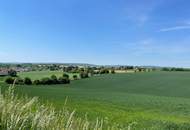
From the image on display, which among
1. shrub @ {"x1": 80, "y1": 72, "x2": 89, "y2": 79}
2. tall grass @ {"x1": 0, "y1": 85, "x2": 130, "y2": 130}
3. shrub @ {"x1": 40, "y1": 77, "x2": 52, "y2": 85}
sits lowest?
shrub @ {"x1": 40, "y1": 77, "x2": 52, "y2": 85}

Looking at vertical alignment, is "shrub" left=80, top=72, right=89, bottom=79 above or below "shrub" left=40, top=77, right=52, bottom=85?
above

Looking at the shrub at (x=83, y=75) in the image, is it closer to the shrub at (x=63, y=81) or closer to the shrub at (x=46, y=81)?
the shrub at (x=63, y=81)

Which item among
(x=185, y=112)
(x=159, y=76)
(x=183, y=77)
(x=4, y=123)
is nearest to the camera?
(x=4, y=123)

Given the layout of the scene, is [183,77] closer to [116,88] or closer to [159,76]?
[159,76]

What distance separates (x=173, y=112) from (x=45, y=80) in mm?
44820

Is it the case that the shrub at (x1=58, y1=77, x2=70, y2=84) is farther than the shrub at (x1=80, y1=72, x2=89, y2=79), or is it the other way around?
the shrub at (x1=80, y1=72, x2=89, y2=79)

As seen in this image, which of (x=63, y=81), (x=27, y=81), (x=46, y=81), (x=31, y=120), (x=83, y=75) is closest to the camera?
(x=31, y=120)

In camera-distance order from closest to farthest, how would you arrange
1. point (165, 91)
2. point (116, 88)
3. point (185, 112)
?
point (185, 112), point (165, 91), point (116, 88)

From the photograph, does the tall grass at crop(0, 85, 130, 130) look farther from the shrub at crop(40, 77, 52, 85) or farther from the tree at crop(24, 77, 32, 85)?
the shrub at crop(40, 77, 52, 85)

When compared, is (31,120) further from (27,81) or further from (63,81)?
(63,81)

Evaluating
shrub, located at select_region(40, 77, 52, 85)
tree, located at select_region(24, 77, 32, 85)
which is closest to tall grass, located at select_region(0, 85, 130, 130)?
Result: tree, located at select_region(24, 77, 32, 85)

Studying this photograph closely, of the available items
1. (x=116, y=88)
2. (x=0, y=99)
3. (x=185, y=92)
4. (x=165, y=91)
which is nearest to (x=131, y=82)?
(x=116, y=88)

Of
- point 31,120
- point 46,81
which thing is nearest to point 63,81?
point 46,81

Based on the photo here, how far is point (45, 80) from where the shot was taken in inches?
2894
